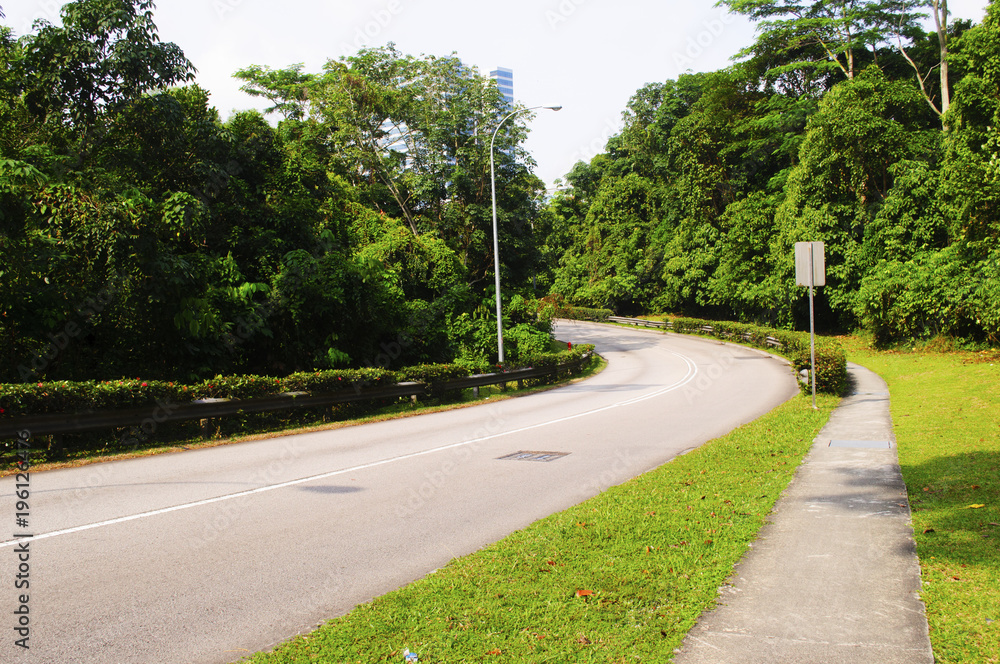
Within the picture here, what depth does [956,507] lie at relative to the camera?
6.73 m

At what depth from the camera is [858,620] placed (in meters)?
4.41

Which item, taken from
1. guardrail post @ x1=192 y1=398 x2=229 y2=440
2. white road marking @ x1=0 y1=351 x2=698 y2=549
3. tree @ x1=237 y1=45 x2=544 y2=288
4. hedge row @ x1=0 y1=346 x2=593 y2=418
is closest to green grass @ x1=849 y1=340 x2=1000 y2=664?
white road marking @ x1=0 y1=351 x2=698 y2=549

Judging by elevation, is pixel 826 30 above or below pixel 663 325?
above

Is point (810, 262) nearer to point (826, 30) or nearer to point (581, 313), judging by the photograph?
point (826, 30)

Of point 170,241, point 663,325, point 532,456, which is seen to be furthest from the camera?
point 663,325

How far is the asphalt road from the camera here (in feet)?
15.7

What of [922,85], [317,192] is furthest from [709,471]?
[922,85]

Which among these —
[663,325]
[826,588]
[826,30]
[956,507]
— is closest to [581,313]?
[663,325]

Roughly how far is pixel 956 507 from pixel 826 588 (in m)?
2.87

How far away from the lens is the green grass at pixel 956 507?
13.8 ft

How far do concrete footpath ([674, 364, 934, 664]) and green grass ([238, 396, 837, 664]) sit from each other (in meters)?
0.20

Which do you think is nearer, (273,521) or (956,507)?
(956,507)

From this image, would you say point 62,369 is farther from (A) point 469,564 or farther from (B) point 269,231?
(A) point 469,564

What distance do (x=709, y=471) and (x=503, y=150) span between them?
28890mm
